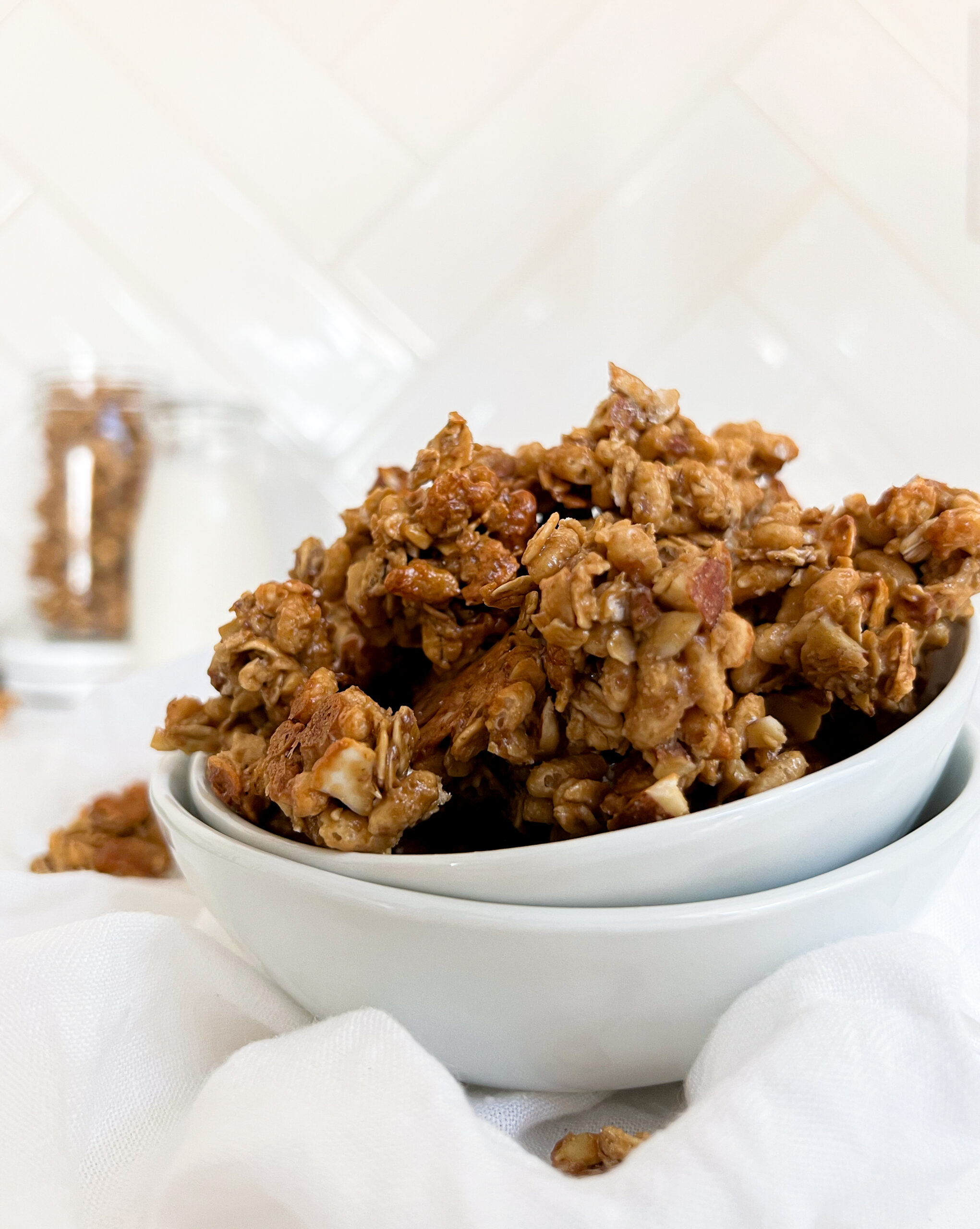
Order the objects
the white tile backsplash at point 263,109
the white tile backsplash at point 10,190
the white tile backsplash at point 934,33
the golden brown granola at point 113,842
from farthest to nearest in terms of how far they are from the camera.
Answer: the white tile backsplash at point 10,190 < the white tile backsplash at point 263,109 < the white tile backsplash at point 934,33 < the golden brown granola at point 113,842

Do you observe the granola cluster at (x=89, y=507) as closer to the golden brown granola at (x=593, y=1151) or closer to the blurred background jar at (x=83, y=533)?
the blurred background jar at (x=83, y=533)

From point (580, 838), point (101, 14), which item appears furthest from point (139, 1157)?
point (101, 14)

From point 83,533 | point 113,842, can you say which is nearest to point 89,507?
point 83,533

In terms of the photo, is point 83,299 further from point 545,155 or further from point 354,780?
point 354,780

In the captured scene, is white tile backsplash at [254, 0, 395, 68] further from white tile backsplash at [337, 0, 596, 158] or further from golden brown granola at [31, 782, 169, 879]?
golden brown granola at [31, 782, 169, 879]

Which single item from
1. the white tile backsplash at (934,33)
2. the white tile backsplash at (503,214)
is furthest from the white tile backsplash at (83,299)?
the white tile backsplash at (934,33)
